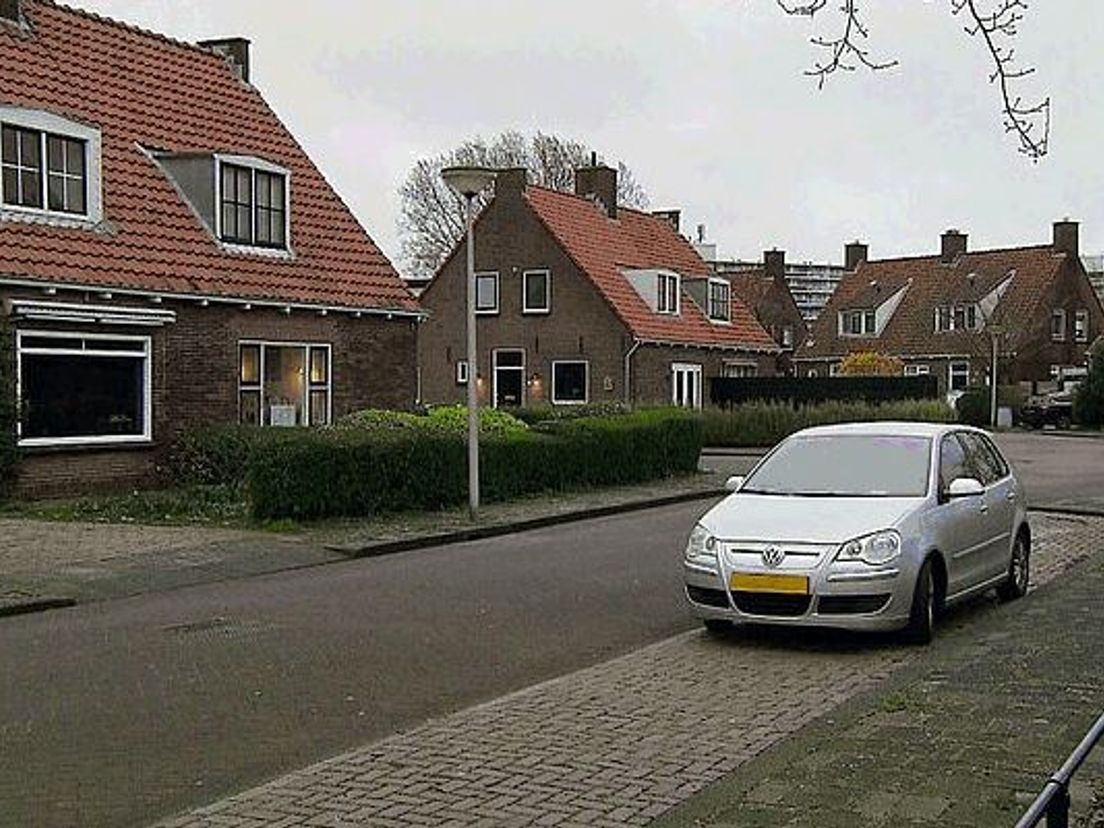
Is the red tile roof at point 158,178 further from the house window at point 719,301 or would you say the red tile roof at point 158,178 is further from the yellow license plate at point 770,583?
the house window at point 719,301

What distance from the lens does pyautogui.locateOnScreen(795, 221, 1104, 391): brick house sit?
64250 millimetres

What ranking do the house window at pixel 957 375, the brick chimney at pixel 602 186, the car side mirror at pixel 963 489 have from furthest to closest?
the house window at pixel 957 375
the brick chimney at pixel 602 186
the car side mirror at pixel 963 489

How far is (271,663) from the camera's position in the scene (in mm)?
9875

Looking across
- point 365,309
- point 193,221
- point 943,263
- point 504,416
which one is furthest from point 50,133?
point 943,263

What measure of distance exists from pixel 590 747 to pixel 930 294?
64.8 m

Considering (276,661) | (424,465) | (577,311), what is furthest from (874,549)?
(577,311)

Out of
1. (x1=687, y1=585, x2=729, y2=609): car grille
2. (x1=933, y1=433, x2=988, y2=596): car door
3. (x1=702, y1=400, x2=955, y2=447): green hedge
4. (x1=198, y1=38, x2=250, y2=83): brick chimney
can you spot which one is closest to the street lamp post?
(x1=933, y1=433, x2=988, y2=596): car door

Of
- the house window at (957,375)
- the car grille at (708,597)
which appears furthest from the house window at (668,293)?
the car grille at (708,597)

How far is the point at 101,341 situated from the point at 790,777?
1690 cm

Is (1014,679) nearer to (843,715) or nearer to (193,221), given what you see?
(843,715)

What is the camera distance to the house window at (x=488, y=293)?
48.1 metres

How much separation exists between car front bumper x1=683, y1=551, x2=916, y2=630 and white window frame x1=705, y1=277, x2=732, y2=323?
40317mm

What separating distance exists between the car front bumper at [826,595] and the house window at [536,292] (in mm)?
36411

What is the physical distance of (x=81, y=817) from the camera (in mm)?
6387
